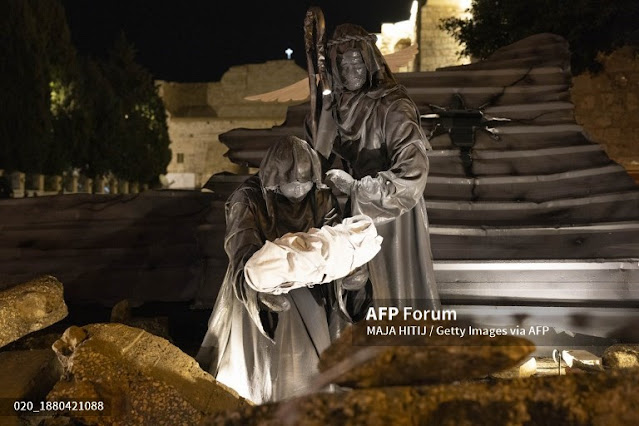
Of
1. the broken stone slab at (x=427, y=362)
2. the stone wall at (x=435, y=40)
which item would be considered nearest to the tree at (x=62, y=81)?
the stone wall at (x=435, y=40)

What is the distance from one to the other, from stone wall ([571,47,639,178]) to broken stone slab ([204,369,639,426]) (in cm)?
1269

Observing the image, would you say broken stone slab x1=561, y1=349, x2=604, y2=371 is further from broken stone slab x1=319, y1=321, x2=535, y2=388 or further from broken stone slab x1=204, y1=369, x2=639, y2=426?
broken stone slab x1=204, y1=369, x2=639, y2=426

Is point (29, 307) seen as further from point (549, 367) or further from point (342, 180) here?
point (549, 367)

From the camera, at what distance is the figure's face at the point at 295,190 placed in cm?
306

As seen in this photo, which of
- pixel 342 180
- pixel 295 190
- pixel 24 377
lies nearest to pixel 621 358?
pixel 342 180

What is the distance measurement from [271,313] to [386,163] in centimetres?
96

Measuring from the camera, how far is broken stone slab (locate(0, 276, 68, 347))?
3.34m

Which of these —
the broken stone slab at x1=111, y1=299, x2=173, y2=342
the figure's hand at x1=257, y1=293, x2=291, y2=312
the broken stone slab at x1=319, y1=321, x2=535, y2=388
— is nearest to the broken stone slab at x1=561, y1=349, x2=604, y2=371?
the figure's hand at x1=257, y1=293, x2=291, y2=312

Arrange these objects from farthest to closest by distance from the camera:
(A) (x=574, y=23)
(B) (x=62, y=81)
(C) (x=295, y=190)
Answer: (B) (x=62, y=81)
(A) (x=574, y=23)
(C) (x=295, y=190)

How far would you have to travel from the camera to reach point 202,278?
223 inches

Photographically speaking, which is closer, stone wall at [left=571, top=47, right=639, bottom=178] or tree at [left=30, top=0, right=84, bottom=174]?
stone wall at [left=571, top=47, right=639, bottom=178]

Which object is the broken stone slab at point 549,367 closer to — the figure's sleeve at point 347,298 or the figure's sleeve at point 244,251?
the figure's sleeve at point 347,298

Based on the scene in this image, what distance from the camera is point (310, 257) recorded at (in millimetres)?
2574

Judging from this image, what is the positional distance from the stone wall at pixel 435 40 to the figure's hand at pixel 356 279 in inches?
800
